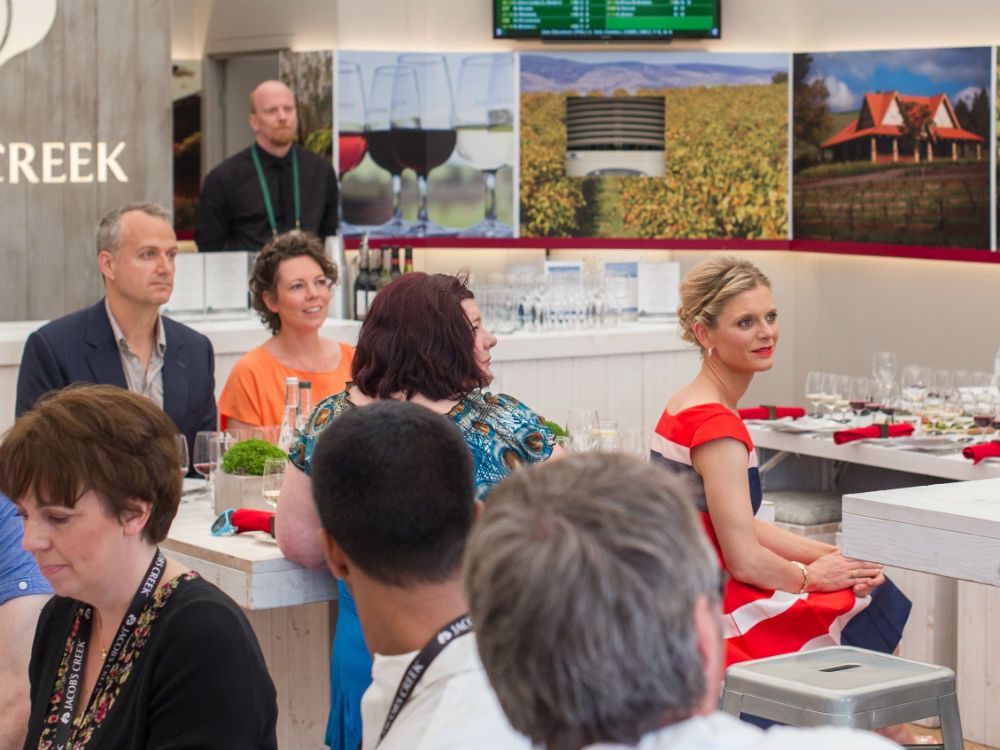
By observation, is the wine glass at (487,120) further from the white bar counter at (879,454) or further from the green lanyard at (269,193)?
the white bar counter at (879,454)

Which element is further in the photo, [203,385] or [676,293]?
[676,293]

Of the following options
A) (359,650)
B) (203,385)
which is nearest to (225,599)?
(359,650)

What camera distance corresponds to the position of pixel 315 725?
416 cm

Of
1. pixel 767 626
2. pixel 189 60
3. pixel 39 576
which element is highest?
pixel 189 60

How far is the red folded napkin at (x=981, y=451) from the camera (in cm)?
492

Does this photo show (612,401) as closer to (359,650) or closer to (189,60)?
(359,650)

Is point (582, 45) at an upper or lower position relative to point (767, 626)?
upper

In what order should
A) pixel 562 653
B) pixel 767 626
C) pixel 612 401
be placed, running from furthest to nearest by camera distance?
1. pixel 612 401
2. pixel 767 626
3. pixel 562 653

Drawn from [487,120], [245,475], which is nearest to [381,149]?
[487,120]

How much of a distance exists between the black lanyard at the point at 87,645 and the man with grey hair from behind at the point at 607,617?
1.16 metres

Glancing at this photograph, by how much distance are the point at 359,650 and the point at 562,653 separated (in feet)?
6.64

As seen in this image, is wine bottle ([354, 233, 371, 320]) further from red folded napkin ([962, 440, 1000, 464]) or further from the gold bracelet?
the gold bracelet

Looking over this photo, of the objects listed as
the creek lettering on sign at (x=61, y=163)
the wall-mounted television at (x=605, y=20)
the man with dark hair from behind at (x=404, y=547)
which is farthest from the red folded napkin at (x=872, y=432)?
the wall-mounted television at (x=605, y=20)

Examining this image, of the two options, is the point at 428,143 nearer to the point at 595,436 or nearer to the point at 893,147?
the point at 893,147
